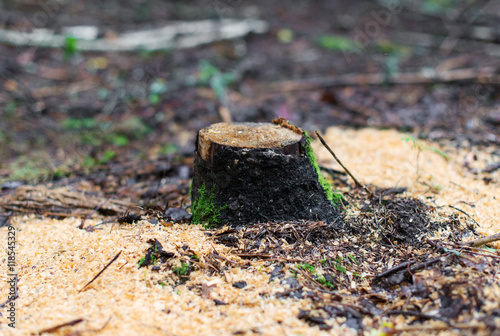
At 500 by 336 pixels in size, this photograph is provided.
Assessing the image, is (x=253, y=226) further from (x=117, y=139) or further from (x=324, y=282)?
(x=117, y=139)

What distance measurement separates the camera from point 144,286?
2.01 meters

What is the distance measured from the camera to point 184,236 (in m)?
2.36

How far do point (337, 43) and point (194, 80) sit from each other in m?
4.39

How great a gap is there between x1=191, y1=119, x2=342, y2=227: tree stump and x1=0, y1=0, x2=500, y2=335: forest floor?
0.14 m

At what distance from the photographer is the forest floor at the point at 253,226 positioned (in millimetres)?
1838

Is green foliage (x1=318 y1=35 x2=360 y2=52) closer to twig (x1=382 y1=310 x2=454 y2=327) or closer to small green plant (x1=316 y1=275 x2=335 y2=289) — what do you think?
small green plant (x1=316 y1=275 x2=335 y2=289)

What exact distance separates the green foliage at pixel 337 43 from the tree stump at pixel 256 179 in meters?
7.21

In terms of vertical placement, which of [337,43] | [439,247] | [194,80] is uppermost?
[337,43]

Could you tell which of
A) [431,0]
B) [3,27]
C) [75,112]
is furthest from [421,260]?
[431,0]

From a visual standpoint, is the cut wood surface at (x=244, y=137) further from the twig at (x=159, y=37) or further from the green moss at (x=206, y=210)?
the twig at (x=159, y=37)

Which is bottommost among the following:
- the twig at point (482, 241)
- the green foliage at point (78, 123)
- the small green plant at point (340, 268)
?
the small green plant at point (340, 268)

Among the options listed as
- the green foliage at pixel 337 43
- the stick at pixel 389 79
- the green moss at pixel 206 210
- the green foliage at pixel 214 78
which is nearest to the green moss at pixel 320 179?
the green moss at pixel 206 210

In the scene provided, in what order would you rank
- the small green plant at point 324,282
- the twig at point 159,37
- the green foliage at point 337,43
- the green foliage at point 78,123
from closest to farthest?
1. the small green plant at point 324,282
2. the green foliage at point 78,123
3. the twig at point 159,37
4. the green foliage at point 337,43

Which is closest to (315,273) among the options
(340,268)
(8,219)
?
(340,268)
